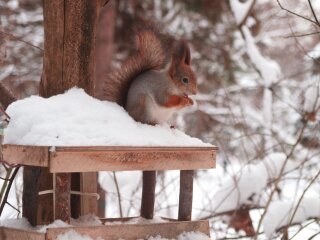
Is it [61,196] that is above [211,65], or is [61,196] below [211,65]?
below

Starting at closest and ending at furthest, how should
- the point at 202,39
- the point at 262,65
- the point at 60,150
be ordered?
the point at 60,150, the point at 262,65, the point at 202,39

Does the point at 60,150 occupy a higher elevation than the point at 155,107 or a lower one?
lower

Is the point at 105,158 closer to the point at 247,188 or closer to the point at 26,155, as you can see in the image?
the point at 26,155

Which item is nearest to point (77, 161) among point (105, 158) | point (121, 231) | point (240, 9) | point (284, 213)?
point (105, 158)

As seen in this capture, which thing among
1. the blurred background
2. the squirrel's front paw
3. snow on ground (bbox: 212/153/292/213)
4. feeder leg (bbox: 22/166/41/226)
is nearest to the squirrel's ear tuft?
the squirrel's front paw

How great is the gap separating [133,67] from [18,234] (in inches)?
28.0

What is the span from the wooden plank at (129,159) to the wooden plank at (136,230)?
191mm

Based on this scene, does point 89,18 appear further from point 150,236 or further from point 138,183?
point 138,183

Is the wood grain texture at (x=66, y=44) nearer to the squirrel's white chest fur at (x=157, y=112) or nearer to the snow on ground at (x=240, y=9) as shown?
the squirrel's white chest fur at (x=157, y=112)

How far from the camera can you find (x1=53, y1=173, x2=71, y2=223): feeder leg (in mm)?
1753

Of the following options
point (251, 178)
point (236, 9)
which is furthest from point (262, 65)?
point (251, 178)

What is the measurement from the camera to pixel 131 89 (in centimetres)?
198

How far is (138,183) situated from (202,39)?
2.99 meters

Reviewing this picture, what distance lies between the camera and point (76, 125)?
5.55ft
